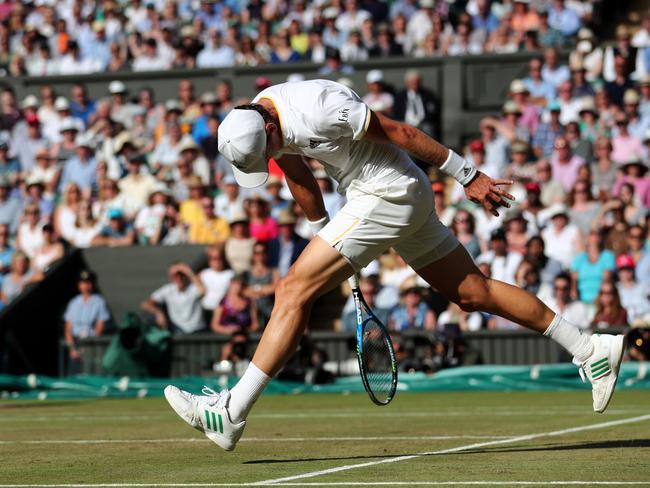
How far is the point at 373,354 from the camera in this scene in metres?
8.98

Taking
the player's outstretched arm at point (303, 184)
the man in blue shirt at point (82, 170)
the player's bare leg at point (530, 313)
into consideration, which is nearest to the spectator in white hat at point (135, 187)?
the man in blue shirt at point (82, 170)

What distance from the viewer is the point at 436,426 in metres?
9.70

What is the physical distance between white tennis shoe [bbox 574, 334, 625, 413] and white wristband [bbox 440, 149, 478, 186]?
1.23m

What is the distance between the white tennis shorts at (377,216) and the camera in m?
7.18

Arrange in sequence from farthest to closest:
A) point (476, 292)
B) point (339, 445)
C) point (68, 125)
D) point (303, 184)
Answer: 1. point (68, 125)
2. point (339, 445)
3. point (303, 184)
4. point (476, 292)

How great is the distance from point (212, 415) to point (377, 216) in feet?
4.30

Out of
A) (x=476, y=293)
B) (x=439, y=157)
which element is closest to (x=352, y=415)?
(x=476, y=293)

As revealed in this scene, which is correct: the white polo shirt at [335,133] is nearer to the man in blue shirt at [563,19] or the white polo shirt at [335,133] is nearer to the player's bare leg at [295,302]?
the player's bare leg at [295,302]

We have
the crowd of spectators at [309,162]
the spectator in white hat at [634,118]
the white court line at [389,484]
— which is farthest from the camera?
the spectator in white hat at [634,118]

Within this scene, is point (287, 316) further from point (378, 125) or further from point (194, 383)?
point (194, 383)

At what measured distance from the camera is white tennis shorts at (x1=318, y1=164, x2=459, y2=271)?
23.6 ft

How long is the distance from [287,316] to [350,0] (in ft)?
54.0

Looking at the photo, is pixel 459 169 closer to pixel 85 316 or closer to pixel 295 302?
pixel 295 302

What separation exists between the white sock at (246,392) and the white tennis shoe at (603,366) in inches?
69.6
